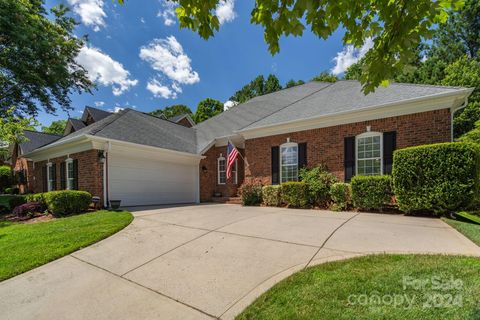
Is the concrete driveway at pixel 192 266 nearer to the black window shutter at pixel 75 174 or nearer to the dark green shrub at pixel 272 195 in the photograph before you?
the dark green shrub at pixel 272 195

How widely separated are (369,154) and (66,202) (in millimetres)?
12139

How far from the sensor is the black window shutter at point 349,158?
9514 mm

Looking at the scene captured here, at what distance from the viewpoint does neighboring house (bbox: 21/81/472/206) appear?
858 cm

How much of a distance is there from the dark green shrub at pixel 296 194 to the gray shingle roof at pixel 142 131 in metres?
6.49

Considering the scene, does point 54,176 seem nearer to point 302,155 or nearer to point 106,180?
point 106,180

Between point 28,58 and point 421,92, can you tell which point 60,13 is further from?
point 421,92

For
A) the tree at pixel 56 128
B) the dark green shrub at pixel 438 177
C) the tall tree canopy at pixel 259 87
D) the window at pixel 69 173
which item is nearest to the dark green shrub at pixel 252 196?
the dark green shrub at pixel 438 177

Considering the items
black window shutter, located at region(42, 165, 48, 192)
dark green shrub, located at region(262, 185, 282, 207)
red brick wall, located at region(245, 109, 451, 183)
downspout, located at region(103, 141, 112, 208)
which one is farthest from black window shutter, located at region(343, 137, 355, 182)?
black window shutter, located at region(42, 165, 48, 192)

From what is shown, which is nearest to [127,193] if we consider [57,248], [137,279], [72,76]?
[57,248]

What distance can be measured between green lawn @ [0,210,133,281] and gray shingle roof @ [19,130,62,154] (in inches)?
634

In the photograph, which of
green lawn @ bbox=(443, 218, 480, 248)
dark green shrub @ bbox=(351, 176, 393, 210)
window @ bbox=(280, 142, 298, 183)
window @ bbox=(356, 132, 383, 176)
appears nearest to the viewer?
green lawn @ bbox=(443, 218, 480, 248)

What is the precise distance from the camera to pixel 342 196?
8797 mm

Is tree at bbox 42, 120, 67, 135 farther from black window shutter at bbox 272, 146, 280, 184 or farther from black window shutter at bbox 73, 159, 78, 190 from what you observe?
black window shutter at bbox 272, 146, 280, 184

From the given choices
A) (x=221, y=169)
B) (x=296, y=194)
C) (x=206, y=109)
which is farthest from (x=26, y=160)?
(x=206, y=109)
